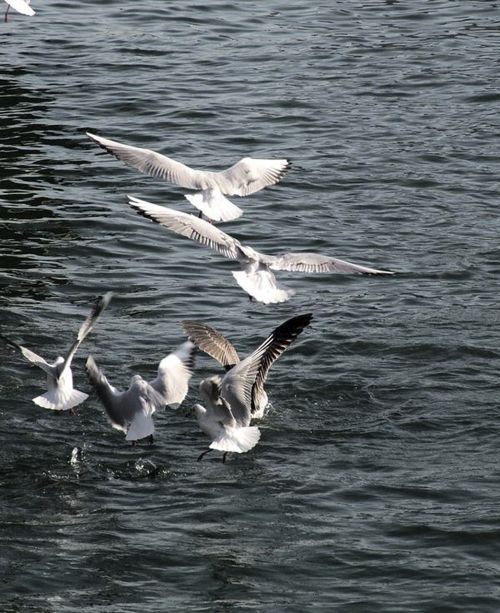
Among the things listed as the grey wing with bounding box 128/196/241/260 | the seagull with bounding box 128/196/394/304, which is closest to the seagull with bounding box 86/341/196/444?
the seagull with bounding box 128/196/394/304

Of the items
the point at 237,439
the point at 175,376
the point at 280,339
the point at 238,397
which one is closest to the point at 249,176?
the point at 280,339

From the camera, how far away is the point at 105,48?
2078 cm

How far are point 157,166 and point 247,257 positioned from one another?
5.66 ft

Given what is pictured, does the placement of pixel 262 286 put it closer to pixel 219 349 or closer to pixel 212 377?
pixel 219 349

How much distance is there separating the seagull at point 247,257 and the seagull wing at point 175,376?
30.8 inches

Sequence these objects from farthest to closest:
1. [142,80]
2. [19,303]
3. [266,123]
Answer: [142,80], [266,123], [19,303]

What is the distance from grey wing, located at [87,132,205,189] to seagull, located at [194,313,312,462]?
8.00 feet

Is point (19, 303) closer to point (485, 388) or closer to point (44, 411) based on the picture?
point (44, 411)

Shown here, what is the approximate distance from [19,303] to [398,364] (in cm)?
342

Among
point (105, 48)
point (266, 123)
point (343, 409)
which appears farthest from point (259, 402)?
point (105, 48)

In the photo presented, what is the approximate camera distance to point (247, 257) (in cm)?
1080

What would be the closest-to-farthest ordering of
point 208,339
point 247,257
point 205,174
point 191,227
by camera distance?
point 208,339
point 247,257
point 191,227
point 205,174

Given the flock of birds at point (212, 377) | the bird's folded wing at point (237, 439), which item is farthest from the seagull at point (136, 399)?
the bird's folded wing at point (237, 439)

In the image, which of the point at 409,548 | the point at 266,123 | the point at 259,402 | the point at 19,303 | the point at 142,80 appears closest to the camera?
the point at 409,548
